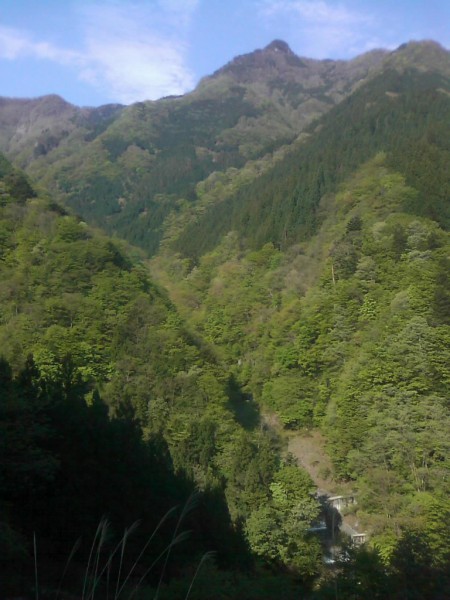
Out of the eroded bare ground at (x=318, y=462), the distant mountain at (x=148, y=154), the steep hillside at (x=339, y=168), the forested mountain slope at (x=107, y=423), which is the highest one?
the distant mountain at (x=148, y=154)

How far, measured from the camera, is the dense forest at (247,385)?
14352mm

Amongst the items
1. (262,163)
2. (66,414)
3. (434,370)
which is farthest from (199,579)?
(262,163)

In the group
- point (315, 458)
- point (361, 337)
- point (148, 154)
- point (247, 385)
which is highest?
point (148, 154)

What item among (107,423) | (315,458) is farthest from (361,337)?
(107,423)

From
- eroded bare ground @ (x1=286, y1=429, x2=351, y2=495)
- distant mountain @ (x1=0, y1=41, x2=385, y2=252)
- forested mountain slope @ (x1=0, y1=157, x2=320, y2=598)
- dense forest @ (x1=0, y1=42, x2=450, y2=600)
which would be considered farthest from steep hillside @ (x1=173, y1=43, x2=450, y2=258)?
forested mountain slope @ (x1=0, y1=157, x2=320, y2=598)

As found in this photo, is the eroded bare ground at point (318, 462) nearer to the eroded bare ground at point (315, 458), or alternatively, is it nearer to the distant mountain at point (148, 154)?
the eroded bare ground at point (315, 458)

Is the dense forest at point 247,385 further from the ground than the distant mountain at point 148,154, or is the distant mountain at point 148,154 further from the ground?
the distant mountain at point 148,154

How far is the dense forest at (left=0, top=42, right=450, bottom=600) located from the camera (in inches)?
565

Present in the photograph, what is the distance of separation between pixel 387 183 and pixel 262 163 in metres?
60.9

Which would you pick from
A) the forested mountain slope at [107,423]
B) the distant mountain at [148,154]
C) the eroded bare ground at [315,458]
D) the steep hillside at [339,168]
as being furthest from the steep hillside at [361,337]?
the distant mountain at [148,154]

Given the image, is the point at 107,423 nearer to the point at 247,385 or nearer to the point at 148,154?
the point at 247,385

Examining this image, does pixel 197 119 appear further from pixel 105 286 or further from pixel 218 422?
pixel 218 422

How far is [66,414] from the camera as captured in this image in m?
19.1

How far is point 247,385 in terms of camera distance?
181ft
